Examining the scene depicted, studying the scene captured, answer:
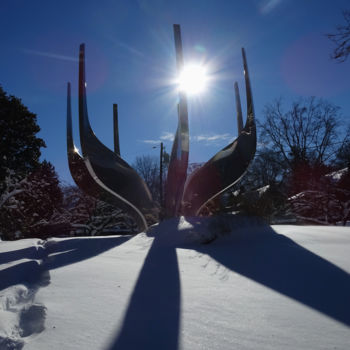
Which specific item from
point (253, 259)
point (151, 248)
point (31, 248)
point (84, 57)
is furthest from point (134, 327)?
point (84, 57)

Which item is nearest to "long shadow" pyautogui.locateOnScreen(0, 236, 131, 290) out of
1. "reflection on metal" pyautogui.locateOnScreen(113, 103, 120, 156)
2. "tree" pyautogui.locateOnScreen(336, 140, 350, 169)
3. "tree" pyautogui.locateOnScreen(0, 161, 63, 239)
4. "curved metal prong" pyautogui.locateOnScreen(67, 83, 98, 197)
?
"curved metal prong" pyautogui.locateOnScreen(67, 83, 98, 197)

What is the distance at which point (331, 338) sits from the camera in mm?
1570

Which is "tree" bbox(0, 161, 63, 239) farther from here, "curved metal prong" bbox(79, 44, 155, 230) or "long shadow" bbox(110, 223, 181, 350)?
"long shadow" bbox(110, 223, 181, 350)

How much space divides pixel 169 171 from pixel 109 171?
1942 millimetres

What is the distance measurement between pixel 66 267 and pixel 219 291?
2193 millimetres

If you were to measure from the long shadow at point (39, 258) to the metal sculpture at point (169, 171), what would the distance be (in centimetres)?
243

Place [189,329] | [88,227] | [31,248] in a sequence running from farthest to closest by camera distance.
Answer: [88,227]
[31,248]
[189,329]

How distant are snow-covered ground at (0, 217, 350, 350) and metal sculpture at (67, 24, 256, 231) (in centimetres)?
409

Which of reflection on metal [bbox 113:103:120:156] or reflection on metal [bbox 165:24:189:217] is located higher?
reflection on metal [bbox 113:103:120:156]

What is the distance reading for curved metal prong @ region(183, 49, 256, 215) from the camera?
29.3 feet

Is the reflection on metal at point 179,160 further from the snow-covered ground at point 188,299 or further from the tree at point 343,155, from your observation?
the tree at point 343,155

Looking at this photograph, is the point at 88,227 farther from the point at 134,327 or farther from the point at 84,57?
the point at 134,327

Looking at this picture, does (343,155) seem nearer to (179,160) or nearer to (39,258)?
(179,160)

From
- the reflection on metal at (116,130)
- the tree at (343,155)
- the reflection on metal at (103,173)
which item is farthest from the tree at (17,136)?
the tree at (343,155)
